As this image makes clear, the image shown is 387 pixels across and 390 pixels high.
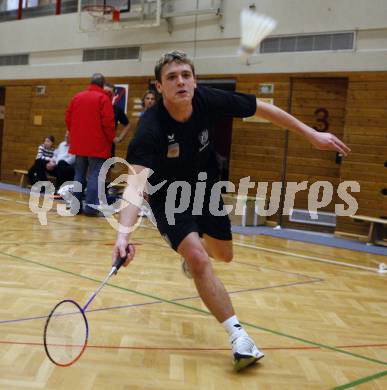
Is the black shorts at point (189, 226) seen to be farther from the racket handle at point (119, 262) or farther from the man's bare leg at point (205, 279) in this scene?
the racket handle at point (119, 262)

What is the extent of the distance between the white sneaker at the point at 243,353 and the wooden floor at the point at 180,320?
59 mm

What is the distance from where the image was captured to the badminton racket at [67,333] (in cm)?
306

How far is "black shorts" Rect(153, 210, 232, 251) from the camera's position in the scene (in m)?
3.54

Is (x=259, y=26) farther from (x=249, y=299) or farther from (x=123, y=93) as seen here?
(x=123, y=93)

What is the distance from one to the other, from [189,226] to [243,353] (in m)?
0.80

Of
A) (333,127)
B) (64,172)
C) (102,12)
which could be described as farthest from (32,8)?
(333,127)

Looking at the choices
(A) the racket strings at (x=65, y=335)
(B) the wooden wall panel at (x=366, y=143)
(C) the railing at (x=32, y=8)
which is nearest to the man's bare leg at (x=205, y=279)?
(A) the racket strings at (x=65, y=335)

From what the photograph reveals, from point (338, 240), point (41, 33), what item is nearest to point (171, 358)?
point (338, 240)

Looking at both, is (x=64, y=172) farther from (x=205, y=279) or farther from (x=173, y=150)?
(x=205, y=279)

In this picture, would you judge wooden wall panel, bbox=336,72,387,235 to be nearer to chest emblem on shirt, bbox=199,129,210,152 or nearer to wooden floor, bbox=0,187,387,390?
wooden floor, bbox=0,187,387,390

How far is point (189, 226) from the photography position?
3570mm

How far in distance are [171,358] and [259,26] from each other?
217 centimetres

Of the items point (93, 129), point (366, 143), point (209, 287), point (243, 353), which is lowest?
point (243, 353)

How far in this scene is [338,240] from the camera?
9.98 metres
